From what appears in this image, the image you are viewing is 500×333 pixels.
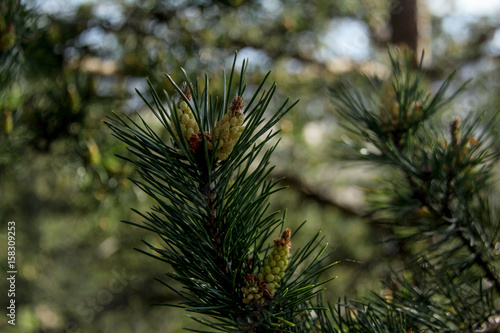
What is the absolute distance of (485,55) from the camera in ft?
5.49

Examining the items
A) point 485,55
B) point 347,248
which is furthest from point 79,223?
point 485,55

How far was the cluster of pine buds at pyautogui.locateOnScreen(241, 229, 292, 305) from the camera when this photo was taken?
325 millimetres

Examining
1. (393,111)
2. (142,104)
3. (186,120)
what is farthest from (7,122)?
(393,111)

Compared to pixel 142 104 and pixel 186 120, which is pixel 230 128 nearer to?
pixel 186 120

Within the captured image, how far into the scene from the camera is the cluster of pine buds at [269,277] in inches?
12.8

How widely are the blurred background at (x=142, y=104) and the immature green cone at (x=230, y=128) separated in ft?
0.64

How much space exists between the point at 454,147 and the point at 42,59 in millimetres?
864

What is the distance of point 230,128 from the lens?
12.2 inches

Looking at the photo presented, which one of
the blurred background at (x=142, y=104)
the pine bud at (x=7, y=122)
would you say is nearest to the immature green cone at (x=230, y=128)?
the blurred background at (x=142, y=104)

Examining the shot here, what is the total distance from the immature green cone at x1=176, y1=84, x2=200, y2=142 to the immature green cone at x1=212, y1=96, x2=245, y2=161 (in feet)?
0.06

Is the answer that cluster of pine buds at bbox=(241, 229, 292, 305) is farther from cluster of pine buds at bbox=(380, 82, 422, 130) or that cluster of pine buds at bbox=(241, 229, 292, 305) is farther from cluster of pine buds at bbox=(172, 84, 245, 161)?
cluster of pine buds at bbox=(380, 82, 422, 130)

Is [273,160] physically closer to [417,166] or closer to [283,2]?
[283,2]

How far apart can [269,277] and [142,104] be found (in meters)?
0.71

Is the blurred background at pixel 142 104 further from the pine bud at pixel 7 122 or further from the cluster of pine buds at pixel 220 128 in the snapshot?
the cluster of pine buds at pixel 220 128
